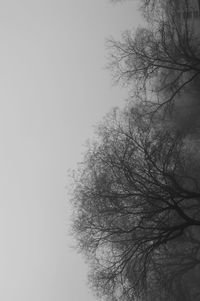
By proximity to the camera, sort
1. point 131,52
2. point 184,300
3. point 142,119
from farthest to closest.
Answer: point 142,119, point 131,52, point 184,300

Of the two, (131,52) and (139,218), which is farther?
(131,52)

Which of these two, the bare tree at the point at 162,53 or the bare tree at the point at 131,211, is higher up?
the bare tree at the point at 162,53

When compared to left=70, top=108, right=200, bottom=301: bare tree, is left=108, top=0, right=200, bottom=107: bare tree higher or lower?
higher

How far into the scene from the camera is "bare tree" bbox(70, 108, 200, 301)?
15.9 meters

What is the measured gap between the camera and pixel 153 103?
2020cm

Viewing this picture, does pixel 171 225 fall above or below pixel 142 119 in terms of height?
below

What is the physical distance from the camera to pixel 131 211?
16234mm

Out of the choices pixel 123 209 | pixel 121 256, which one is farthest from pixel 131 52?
pixel 121 256

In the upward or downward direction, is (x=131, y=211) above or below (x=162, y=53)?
below

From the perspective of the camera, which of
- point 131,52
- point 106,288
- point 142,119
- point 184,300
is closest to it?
point 106,288

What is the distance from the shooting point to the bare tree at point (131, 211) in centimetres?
1591

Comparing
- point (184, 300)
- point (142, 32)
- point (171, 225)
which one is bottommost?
point (184, 300)

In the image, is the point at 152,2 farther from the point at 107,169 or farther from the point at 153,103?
the point at 107,169

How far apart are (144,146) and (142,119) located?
4.26 m
